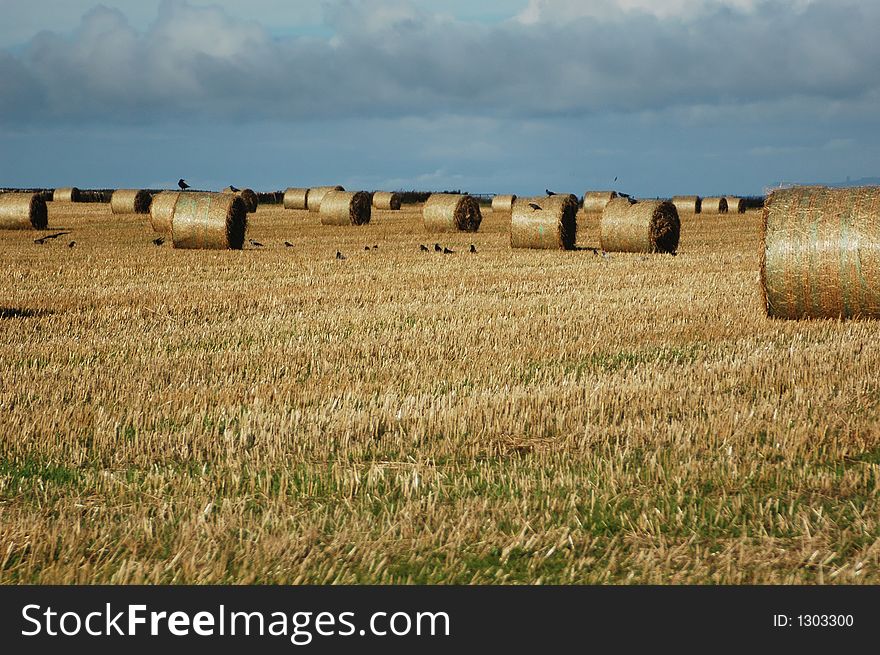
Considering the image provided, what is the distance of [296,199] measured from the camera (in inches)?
1938

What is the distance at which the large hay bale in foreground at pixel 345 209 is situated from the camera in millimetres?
36188

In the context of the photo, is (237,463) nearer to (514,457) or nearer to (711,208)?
(514,457)

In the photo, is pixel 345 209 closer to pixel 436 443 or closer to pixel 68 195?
pixel 68 195

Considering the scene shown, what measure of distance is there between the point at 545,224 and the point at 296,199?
27272 millimetres

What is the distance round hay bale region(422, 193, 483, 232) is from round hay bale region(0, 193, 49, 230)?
12.0m

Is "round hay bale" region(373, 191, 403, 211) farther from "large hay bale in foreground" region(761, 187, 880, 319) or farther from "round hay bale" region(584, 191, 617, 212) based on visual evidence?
"large hay bale in foreground" region(761, 187, 880, 319)

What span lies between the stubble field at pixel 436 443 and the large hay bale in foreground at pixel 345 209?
74.0ft

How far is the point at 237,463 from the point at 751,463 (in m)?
2.99

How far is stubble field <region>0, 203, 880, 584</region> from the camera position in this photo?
15.4ft

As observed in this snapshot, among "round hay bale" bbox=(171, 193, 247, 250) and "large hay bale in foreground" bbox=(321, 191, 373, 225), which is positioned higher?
"large hay bale in foreground" bbox=(321, 191, 373, 225)

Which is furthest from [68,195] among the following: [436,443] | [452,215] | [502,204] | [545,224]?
[436,443]

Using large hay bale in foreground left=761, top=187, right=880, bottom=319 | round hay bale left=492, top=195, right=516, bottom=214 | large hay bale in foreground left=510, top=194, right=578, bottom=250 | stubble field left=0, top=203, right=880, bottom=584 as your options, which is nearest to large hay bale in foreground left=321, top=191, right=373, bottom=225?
round hay bale left=492, top=195, right=516, bottom=214

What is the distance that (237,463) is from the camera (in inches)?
240

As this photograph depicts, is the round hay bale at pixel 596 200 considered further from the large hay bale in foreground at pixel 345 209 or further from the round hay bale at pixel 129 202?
the round hay bale at pixel 129 202
